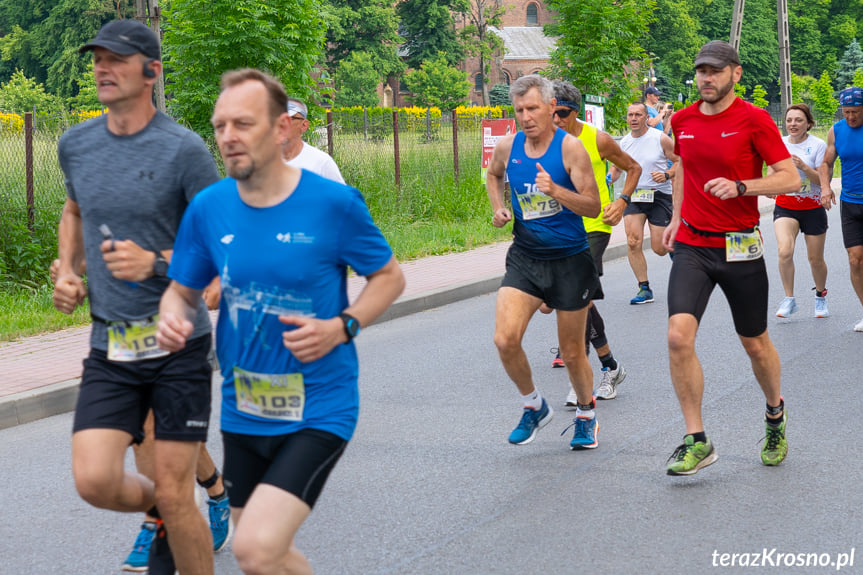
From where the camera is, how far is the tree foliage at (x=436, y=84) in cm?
7856

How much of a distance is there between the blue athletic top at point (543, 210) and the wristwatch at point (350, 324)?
2916 mm

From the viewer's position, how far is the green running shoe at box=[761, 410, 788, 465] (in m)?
5.86

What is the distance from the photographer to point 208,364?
3959 mm

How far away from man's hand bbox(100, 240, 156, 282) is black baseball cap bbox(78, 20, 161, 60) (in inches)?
25.4

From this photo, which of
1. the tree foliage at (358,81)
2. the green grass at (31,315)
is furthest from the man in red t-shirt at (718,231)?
the tree foliage at (358,81)

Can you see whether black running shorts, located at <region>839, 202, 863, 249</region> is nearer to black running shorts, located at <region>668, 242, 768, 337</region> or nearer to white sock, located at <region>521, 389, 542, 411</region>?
black running shorts, located at <region>668, 242, 768, 337</region>

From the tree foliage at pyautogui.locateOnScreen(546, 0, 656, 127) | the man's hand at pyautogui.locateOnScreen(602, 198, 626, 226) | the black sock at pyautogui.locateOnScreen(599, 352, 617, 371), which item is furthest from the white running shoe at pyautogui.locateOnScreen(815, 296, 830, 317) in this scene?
the tree foliage at pyautogui.locateOnScreen(546, 0, 656, 127)

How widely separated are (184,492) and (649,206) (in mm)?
8961

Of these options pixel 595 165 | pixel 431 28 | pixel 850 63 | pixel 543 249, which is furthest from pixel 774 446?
pixel 850 63

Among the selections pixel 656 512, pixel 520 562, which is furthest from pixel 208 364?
pixel 656 512

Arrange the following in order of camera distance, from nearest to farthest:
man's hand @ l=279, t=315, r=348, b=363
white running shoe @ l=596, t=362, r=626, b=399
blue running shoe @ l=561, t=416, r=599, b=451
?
1. man's hand @ l=279, t=315, r=348, b=363
2. blue running shoe @ l=561, t=416, r=599, b=451
3. white running shoe @ l=596, t=362, r=626, b=399

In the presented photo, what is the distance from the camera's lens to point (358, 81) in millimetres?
75125

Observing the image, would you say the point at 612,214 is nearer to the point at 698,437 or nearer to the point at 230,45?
the point at 698,437

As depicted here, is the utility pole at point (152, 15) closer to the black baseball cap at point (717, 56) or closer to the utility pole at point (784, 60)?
the black baseball cap at point (717, 56)
